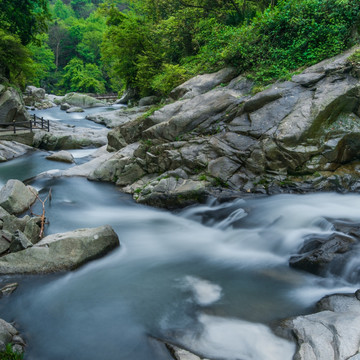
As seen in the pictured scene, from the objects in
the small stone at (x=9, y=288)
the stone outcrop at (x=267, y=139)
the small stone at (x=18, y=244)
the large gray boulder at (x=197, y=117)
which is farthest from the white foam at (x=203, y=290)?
the large gray boulder at (x=197, y=117)

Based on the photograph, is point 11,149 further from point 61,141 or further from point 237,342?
A: point 237,342

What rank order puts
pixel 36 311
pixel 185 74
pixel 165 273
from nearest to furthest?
pixel 36 311 < pixel 165 273 < pixel 185 74

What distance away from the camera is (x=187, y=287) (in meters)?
5.59

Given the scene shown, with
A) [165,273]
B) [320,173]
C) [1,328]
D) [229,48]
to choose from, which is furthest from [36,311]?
[229,48]

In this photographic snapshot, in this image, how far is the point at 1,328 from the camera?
401cm

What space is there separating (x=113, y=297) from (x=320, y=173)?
622 cm

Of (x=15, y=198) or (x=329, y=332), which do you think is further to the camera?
(x=15, y=198)

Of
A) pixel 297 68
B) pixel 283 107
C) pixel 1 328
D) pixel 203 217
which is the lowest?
pixel 203 217

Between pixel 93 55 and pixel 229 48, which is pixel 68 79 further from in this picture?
pixel 229 48

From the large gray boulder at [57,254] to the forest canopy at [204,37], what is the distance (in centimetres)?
788

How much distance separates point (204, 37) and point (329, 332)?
15.9 metres

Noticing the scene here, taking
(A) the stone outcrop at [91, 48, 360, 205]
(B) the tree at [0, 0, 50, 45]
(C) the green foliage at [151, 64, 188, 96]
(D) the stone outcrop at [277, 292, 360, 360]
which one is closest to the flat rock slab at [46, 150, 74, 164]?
(A) the stone outcrop at [91, 48, 360, 205]

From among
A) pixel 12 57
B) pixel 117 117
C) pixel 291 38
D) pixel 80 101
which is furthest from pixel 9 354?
pixel 80 101

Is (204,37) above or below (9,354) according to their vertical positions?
above
